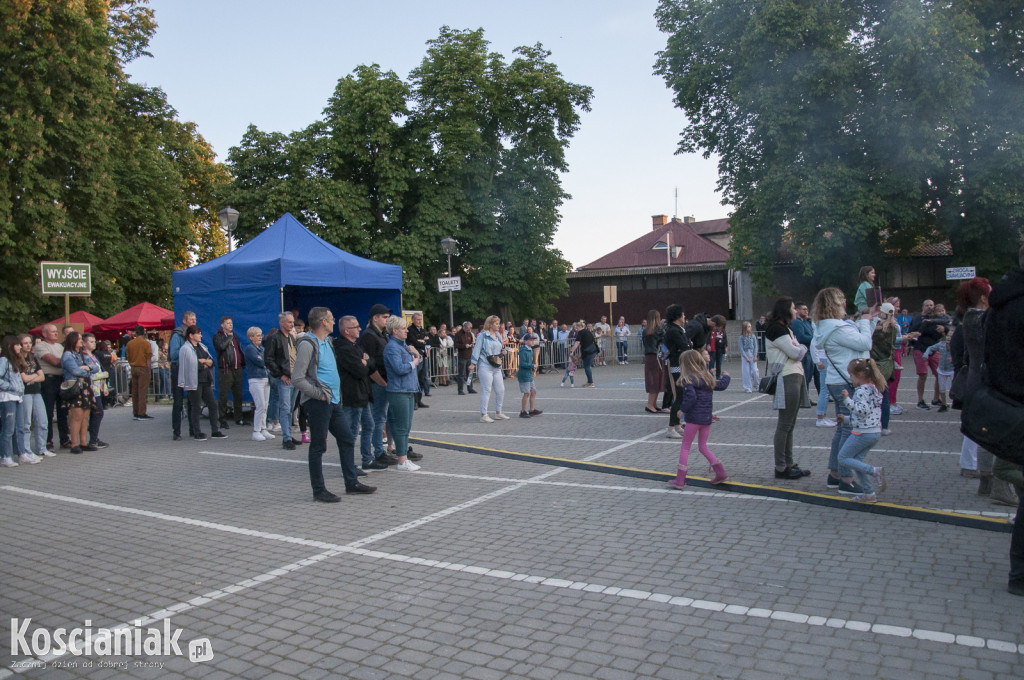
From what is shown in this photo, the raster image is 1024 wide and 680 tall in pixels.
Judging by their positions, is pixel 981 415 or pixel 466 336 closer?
pixel 981 415

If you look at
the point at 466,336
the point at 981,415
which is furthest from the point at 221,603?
the point at 466,336

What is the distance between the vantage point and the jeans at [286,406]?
11.1 m

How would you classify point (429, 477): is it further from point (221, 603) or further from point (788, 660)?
point (788, 660)

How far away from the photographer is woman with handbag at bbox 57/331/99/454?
36.4ft

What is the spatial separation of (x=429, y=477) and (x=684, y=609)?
4.62 m

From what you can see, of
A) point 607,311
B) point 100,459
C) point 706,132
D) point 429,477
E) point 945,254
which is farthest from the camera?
point 607,311

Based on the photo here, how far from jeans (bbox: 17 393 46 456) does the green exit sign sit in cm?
275

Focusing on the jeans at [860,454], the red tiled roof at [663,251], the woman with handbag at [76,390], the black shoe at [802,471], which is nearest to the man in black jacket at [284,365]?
the woman with handbag at [76,390]

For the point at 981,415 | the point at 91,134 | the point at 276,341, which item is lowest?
the point at 981,415

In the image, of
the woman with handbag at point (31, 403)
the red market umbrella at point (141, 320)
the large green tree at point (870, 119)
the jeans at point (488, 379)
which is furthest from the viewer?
the large green tree at point (870, 119)

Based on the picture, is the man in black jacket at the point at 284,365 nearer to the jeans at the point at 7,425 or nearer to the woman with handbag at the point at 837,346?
the jeans at the point at 7,425

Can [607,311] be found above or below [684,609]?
above

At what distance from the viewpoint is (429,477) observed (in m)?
8.61

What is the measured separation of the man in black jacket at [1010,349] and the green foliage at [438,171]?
27.7 meters
